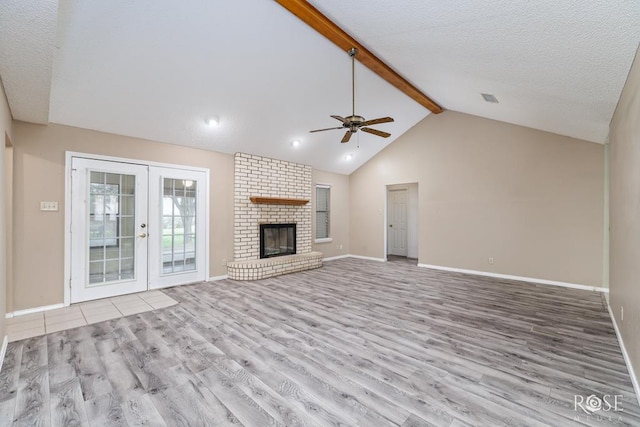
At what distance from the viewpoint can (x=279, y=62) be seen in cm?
390

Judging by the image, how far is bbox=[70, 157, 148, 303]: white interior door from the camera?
406 centimetres

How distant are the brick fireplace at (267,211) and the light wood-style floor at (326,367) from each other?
5.44 ft

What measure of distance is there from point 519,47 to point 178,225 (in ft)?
17.4

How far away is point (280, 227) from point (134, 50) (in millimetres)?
4255

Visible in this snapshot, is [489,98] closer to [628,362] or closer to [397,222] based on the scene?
[628,362]

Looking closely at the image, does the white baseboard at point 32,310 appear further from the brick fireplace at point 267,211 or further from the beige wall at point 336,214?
the beige wall at point 336,214

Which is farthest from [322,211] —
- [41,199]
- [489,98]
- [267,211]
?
[41,199]

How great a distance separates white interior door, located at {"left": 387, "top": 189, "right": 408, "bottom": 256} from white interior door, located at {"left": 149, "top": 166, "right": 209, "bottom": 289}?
5768 millimetres

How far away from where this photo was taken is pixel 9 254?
351 cm

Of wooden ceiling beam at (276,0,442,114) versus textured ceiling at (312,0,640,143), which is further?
wooden ceiling beam at (276,0,442,114)

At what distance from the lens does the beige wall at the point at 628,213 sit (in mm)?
2170

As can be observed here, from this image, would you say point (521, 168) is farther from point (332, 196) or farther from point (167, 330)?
point (167, 330)

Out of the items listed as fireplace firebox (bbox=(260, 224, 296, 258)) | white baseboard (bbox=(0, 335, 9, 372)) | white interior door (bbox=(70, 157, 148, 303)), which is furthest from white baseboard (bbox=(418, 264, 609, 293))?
white baseboard (bbox=(0, 335, 9, 372))

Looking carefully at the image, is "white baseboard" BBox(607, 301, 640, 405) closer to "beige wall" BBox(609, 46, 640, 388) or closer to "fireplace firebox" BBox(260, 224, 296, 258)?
"beige wall" BBox(609, 46, 640, 388)
